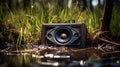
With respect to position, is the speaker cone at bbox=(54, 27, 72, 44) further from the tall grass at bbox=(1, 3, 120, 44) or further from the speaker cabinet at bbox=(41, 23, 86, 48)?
the tall grass at bbox=(1, 3, 120, 44)

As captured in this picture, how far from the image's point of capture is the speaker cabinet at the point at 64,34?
724 cm

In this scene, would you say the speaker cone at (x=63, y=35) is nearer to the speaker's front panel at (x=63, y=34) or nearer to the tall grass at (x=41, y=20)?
the speaker's front panel at (x=63, y=34)

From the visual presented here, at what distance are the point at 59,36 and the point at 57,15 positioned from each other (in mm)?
1225

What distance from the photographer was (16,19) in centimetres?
848

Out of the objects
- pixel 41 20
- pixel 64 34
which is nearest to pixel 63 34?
pixel 64 34

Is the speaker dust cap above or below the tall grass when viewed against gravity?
below

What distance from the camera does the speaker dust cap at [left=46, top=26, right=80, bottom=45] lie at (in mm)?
7262

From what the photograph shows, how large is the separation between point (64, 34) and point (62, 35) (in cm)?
4

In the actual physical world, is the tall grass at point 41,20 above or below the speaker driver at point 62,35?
above

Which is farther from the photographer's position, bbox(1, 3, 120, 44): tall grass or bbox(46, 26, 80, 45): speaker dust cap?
bbox(1, 3, 120, 44): tall grass

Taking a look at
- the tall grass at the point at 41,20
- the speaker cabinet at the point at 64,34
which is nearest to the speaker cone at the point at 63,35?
the speaker cabinet at the point at 64,34

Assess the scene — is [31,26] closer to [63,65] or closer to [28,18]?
[28,18]

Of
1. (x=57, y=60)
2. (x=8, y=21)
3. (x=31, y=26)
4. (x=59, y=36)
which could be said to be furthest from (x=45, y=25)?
(x=57, y=60)

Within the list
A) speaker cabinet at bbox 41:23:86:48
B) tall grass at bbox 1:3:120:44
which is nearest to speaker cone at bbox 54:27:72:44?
speaker cabinet at bbox 41:23:86:48
